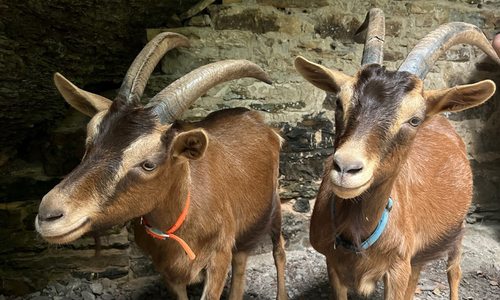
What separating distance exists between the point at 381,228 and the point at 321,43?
2055mm

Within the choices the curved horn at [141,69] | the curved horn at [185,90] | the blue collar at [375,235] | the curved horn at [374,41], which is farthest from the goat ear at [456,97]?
the curved horn at [141,69]

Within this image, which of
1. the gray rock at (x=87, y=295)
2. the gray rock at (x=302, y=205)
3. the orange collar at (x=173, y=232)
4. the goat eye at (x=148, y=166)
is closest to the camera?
the goat eye at (x=148, y=166)

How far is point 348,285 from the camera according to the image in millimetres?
2895

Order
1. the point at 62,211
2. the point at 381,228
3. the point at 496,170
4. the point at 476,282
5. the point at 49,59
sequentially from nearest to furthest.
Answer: the point at 62,211
the point at 381,228
the point at 49,59
the point at 476,282
the point at 496,170

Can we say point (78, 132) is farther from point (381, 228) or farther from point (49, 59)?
point (381, 228)

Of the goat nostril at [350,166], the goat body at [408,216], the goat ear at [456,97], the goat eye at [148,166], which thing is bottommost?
the goat body at [408,216]

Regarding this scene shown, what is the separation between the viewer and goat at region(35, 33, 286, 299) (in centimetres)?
215

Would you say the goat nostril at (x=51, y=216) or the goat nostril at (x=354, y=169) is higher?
the goat nostril at (x=354, y=169)

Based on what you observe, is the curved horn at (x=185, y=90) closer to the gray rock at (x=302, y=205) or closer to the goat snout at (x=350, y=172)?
the goat snout at (x=350, y=172)

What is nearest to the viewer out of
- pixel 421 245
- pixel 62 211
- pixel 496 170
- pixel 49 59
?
pixel 62 211

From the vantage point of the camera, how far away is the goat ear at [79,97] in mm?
2619

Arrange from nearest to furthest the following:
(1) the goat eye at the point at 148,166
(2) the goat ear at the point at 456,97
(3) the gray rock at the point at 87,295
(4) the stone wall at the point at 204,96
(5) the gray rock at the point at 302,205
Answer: (1) the goat eye at the point at 148,166, (2) the goat ear at the point at 456,97, (4) the stone wall at the point at 204,96, (3) the gray rock at the point at 87,295, (5) the gray rock at the point at 302,205

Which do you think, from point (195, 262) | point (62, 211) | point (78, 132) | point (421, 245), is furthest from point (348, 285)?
point (78, 132)

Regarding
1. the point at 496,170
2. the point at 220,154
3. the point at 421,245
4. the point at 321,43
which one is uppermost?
the point at 321,43
